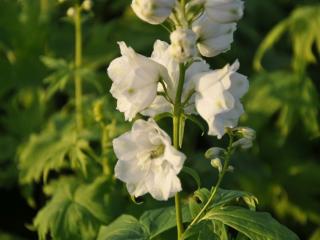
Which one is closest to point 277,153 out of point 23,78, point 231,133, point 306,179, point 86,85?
point 306,179

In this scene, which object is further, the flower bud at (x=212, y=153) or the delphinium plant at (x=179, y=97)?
the flower bud at (x=212, y=153)

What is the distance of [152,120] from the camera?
2701 millimetres

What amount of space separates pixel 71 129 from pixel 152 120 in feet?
6.44

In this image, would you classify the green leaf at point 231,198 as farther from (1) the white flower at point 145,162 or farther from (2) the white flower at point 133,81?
(2) the white flower at point 133,81

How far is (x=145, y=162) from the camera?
9.18 feet

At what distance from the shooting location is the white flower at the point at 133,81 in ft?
8.78

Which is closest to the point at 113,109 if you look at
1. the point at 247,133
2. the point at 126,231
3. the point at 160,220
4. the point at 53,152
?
the point at 53,152

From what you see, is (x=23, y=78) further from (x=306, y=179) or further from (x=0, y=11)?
(x=306, y=179)

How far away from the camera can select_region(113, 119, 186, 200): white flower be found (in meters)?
2.70

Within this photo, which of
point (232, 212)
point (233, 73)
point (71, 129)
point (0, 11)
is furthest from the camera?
point (0, 11)

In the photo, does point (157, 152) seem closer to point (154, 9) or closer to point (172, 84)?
point (172, 84)

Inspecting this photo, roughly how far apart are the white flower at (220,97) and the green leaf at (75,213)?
1.43 metres

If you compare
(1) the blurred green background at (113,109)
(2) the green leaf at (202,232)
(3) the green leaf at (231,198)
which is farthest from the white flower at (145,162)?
(1) the blurred green background at (113,109)

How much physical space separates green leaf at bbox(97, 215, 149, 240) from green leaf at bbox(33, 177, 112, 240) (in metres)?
0.59
